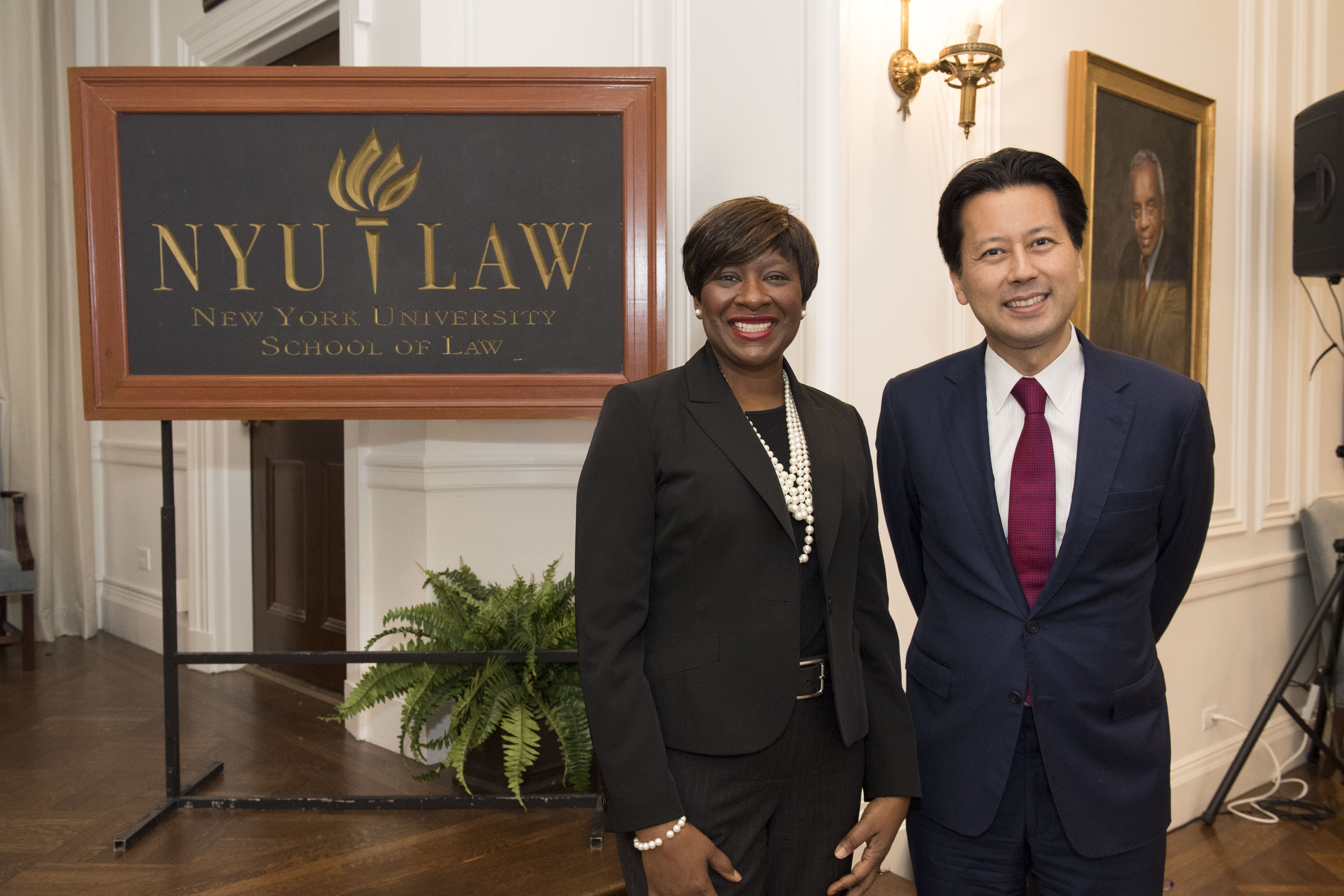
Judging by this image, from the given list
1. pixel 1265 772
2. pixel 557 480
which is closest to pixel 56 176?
pixel 557 480

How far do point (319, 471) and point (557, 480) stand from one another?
1.33m

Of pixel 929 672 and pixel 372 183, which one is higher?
pixel 372 183

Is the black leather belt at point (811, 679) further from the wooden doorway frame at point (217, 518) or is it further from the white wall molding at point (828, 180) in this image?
the wooden doorway frame at point (217, 518)

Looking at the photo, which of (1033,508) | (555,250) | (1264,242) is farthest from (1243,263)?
(1033,508)

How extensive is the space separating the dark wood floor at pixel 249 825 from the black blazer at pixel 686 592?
1240 millimetres

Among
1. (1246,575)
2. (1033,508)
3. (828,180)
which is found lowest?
(1246,575)

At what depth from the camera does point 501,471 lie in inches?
130

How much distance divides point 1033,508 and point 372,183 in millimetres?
1890

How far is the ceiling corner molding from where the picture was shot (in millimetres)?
3830

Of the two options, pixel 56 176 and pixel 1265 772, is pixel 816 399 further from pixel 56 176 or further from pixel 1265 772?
pixel 56 176

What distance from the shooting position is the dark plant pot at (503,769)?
9.50 feet

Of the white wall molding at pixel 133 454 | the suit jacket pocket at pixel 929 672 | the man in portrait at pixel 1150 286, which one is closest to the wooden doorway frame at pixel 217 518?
the white wall molding at pixel 133 454

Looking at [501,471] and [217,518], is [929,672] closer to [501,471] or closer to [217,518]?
[501,471]

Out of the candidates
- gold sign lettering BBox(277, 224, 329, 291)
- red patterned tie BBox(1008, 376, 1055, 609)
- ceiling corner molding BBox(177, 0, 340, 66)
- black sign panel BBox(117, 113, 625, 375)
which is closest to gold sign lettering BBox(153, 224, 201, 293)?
black sign panel BBox(117, 113, 625, 375)
